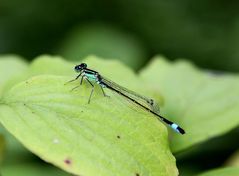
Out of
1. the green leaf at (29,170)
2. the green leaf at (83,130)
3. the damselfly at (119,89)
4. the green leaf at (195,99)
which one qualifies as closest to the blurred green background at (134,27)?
the green leaf at (29,170)

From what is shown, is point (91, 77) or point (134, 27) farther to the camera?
point (134, 27)

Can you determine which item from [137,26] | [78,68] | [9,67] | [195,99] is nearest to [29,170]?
[9,67]

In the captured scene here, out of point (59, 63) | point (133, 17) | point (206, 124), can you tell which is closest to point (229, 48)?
point (133, 17)

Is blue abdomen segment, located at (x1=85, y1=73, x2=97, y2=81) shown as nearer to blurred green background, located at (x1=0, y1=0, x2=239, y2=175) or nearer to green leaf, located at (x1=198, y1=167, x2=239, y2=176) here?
green leaf, located at (x1=198, y1=167, x2=239, y2=176)

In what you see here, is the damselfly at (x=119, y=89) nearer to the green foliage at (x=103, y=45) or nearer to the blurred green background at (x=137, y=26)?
the green foliage at (x=103, y=45)

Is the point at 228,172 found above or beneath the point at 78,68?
beneath

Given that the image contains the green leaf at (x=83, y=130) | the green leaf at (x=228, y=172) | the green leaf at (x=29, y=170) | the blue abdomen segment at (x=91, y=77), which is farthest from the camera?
the green leaf at (x=29, y=170)

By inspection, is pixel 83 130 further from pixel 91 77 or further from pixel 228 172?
pixel 228 172
